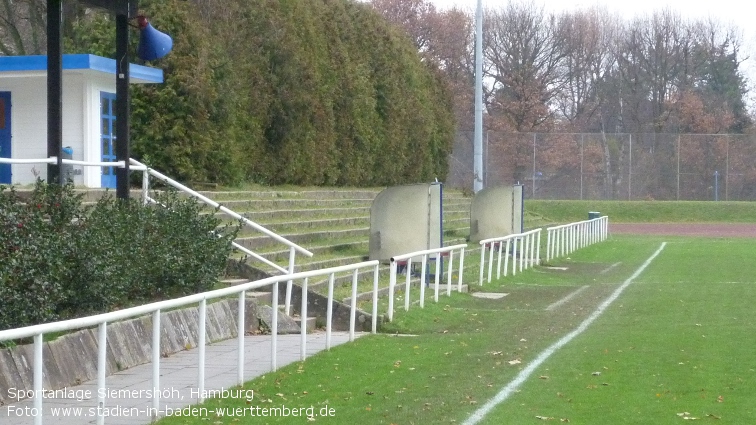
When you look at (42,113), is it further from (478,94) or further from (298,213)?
(478,94)

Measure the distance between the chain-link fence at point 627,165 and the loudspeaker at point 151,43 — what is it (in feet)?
161

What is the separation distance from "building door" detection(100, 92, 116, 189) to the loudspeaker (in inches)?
175

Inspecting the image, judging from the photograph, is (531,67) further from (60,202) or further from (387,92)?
(60,202)

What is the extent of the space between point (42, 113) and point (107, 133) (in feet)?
4.10

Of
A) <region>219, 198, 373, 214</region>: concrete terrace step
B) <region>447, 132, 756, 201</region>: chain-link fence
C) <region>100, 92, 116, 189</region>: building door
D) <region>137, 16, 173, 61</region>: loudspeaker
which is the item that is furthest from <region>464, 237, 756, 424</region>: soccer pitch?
<region>447, 132, 756, 201</region>: chain-link fence

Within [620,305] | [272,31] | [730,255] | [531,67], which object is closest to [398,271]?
[620,305]

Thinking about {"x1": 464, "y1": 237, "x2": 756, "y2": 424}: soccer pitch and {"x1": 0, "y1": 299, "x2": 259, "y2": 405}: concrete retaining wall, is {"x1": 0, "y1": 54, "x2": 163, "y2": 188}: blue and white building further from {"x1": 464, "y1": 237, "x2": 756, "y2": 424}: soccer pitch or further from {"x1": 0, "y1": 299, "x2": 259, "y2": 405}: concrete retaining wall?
{"x1": 464, "y1": 237, "x2": 756, "y2": 424}: soccer pitch

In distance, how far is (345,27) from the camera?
36.3 m

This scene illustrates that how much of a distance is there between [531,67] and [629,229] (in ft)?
76.8

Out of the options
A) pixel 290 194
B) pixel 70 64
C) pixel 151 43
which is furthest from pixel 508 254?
pixel 151 43

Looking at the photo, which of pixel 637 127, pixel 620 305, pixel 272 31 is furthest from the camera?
pixel 637 127

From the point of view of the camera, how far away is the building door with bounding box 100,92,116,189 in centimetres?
1947

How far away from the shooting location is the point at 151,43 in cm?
1495

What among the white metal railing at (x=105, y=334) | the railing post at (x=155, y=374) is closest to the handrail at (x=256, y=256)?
the white metal railing at (x=105, y=334)
